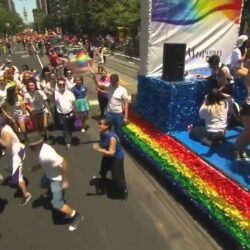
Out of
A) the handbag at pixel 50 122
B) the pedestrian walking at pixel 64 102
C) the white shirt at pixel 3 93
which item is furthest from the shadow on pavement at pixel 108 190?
the handbag at pixel 50 122

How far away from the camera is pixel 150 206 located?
20.7 ft

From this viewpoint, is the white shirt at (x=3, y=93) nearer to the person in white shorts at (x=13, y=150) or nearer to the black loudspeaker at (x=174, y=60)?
the person in white shorts at (x=13, y=150)

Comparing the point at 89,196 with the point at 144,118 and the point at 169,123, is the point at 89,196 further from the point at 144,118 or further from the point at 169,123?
the point at 144,118

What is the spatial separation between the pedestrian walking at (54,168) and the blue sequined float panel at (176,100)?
3.07m

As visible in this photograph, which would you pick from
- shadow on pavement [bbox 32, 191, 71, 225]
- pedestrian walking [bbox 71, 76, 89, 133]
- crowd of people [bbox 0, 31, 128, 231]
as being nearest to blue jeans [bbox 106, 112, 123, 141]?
crowd of people [bbox 0, 31, 128, 231]

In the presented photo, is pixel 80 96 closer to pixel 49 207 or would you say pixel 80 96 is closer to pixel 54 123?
pixel 54 123

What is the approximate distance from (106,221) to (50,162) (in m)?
1.41

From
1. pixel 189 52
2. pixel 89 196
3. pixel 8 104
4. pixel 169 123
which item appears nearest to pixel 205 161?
pixel 169 123

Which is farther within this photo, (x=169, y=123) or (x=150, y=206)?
(x=169, y=123)

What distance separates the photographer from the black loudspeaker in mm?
7574

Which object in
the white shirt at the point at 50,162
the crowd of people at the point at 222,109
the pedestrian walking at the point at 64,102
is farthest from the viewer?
the pedestrian walking at the point at 64,102

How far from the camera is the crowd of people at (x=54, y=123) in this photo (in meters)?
5.44

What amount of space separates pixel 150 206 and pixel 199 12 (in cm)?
489

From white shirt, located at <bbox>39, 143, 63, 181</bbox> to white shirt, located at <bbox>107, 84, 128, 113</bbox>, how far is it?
2.96 meters
